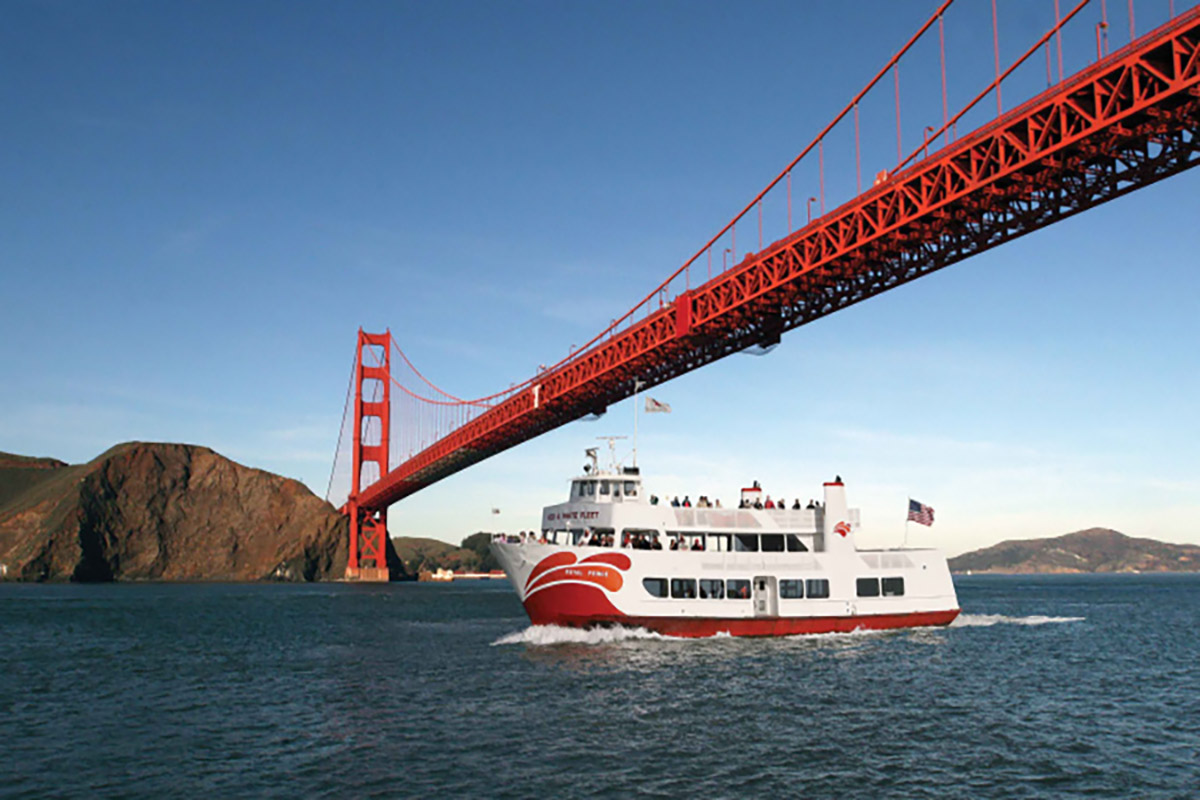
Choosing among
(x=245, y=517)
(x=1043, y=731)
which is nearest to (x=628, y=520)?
(x=1043, y=731)

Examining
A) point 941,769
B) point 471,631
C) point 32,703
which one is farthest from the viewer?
point 471,631

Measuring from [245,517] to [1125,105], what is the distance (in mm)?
129273

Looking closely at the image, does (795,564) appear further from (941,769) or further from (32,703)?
(32,703)

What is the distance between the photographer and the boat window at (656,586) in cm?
3366

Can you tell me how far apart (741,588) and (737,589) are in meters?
0.19

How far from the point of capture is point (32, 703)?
76.0 feet

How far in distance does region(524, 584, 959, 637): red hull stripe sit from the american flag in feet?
13.8

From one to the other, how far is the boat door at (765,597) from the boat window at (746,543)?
3.94 feet

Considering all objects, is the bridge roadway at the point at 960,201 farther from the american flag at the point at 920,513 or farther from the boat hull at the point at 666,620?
the boat hull at the point at 666,620

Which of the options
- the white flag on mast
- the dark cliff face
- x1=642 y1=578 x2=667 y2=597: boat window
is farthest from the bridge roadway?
the dark cliff face

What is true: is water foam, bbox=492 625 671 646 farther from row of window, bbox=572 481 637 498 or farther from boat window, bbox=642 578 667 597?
row of window, bbox=572 481 637 498

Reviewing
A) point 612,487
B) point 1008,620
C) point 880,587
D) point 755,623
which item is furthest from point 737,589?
A: point 1008,620

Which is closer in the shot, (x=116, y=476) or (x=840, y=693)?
(x=840, y=693)

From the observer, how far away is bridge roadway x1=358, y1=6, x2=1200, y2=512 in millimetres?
24781
